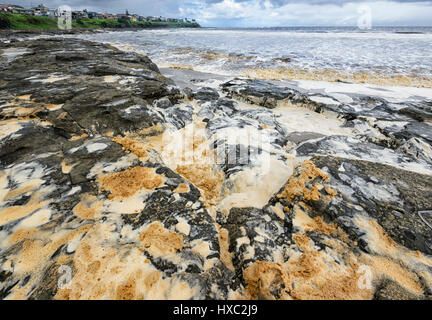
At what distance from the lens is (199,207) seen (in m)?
2.40

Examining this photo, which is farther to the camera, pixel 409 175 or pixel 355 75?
pixel 355 75

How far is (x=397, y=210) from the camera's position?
2.14 m

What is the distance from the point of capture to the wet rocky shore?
1.65 meters

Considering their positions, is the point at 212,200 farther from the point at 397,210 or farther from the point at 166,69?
the point at 166,69

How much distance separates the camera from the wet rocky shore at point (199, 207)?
1647 millimetres

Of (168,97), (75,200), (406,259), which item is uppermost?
(168,97)

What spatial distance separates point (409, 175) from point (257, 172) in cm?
189

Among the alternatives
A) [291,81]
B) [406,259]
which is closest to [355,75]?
[291,81]

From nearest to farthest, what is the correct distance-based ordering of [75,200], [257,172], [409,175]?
1. [75,200]
2. [409,175]
3. [257,172]
